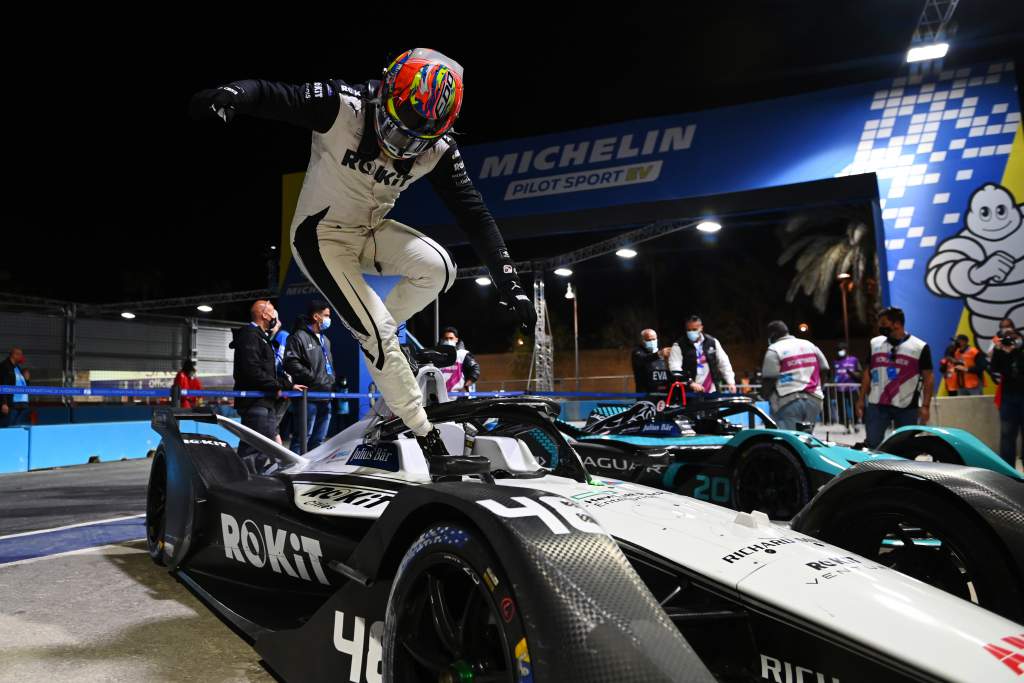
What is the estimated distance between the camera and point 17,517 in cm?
A: 519

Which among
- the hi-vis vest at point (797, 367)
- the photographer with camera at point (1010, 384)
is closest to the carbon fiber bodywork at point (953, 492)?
the hi-vis vest at point (797, 367)

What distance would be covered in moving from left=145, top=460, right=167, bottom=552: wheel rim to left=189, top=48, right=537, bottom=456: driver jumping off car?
5.53 ft

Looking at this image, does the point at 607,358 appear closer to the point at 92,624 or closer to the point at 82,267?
the point at 82,267

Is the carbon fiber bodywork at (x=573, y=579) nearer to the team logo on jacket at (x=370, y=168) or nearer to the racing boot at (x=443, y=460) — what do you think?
Answer: the racing boot at (x=443, y=460)

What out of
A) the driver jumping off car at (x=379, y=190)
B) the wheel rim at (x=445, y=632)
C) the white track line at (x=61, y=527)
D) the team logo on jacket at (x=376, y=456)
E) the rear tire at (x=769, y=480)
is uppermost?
the driver jumping off car at (x=379, y=190)

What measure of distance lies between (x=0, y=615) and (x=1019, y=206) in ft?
40.0

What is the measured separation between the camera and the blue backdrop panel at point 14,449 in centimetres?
945

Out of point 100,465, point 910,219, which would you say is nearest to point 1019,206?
point 910,219

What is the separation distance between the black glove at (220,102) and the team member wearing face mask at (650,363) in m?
8.29

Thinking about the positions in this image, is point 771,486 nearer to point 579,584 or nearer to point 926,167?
point 579,584

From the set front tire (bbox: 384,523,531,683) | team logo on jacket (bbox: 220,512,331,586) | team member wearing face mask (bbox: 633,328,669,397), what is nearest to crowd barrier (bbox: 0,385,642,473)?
team member wearing face mask (bbox: 633,328,669,397)

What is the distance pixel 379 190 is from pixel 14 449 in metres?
9.41

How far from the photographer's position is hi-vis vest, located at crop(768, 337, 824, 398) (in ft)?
25.0

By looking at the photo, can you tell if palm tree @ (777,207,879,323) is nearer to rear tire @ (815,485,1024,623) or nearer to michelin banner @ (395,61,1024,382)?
michelin banner @ (395,61,1024,382)
